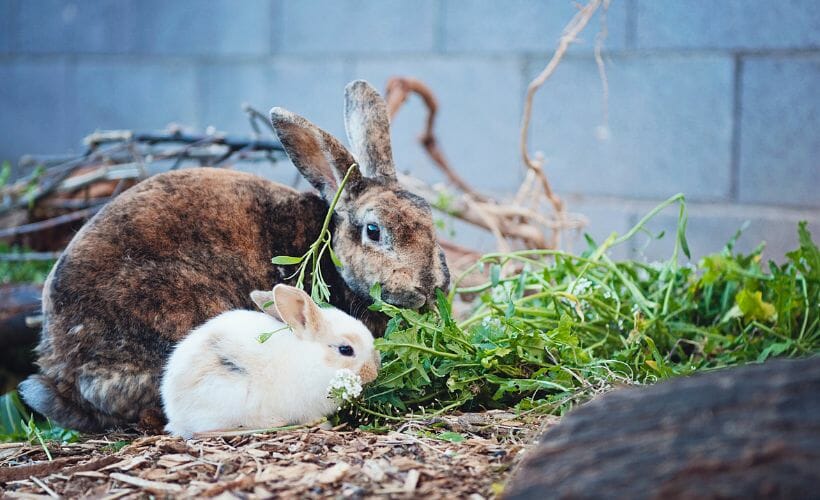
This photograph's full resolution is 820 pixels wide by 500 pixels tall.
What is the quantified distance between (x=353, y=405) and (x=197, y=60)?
505 cm

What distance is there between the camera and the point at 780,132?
5.48 meters

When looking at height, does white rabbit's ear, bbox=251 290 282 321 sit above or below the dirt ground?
above

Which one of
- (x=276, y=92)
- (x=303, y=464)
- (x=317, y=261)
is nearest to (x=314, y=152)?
(x=317, y=261)

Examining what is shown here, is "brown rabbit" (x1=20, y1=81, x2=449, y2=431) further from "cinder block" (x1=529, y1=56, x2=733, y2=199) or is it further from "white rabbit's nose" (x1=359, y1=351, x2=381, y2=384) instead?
"cinder block" (x1=529, y1=56, x2=733, y2=199)

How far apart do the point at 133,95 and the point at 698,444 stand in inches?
259

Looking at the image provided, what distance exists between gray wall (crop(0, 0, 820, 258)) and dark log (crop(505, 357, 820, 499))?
403 centimetres

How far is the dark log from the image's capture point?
4.46 feet

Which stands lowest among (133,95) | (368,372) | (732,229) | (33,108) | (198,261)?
(732,229)

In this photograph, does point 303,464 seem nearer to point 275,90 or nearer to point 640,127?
point 640,127

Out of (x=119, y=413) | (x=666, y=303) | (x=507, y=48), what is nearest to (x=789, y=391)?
(x=666, y=303)

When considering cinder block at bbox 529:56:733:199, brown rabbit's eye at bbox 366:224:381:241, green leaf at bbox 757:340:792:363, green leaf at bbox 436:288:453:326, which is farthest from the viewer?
cinder block at bbox 529:56:733:199

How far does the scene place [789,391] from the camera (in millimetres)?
1463

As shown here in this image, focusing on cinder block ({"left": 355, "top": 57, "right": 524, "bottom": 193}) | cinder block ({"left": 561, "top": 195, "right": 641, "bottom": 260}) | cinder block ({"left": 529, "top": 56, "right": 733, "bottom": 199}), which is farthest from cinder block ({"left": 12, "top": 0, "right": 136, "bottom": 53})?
cinder block ({"left": 561, "top": 195, "right": 641, "bottom": 260})

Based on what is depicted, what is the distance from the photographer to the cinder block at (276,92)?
657 cm
